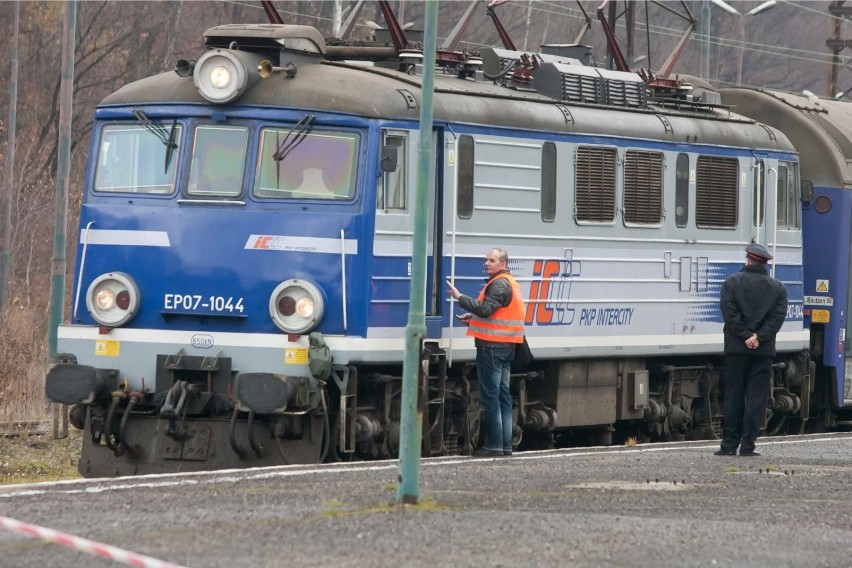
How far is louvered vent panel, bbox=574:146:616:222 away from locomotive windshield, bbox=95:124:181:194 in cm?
388

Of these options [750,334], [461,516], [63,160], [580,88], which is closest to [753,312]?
[750,334]

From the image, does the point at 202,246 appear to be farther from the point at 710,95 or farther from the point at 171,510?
the point at 710,95

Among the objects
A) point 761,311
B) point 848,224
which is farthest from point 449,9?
point 761,311

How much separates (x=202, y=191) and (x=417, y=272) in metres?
3.58

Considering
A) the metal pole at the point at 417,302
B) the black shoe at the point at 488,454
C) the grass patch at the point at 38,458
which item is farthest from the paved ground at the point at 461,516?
the grass patch at the point at 38,458

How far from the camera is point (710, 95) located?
19062 millimetres

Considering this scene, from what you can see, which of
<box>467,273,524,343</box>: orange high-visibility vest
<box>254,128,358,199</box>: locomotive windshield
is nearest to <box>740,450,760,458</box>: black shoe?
<box>467,273,524,343</box>: orange high-visibility vest

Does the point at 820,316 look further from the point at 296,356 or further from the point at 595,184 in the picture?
the point at 296,356

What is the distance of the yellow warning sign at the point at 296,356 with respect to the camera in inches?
535

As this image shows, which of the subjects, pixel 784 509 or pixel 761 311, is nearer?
pixel 784 509

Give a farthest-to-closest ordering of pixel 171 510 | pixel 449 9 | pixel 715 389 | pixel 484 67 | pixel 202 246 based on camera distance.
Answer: pixel 449 9 < pixel 715 389 < pixel 484 67 < pixel 202 246 < pixel 171 510

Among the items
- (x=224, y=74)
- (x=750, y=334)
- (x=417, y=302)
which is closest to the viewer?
(x=417, y=302)

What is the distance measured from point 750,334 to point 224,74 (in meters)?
4.79

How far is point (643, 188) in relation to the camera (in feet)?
55.4
